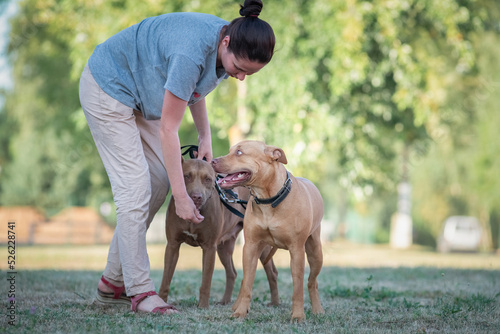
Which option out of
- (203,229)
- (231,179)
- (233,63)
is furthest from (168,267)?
(233,63)

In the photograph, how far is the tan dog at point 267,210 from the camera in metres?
4.40

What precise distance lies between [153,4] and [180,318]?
1079 centimetres

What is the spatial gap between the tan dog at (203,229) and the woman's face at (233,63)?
4.47 feet

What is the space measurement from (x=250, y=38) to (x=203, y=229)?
1939 millimetres

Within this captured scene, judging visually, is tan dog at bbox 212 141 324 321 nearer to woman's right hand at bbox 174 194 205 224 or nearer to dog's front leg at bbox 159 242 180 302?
woman's right hand at bbox 174 194 205 224

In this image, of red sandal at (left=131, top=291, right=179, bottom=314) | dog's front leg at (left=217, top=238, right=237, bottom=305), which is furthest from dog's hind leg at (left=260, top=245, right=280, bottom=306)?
red sandal at (left=131, top=291, right=179, bottom=314)

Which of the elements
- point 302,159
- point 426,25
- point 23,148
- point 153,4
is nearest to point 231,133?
point 302,159

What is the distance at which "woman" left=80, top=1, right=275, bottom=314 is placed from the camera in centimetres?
398

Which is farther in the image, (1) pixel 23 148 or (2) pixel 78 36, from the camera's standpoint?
(1) pixel 23 148

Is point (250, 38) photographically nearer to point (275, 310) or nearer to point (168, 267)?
point (168, 267)

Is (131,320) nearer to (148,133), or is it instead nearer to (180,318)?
(180,318)

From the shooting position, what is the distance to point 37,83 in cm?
2398

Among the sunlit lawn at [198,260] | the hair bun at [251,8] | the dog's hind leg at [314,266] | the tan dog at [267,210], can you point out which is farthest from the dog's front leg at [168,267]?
the sunlit lawn at [198,260]

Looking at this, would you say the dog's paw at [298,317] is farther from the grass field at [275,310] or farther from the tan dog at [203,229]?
the tan dog at [203,229]
